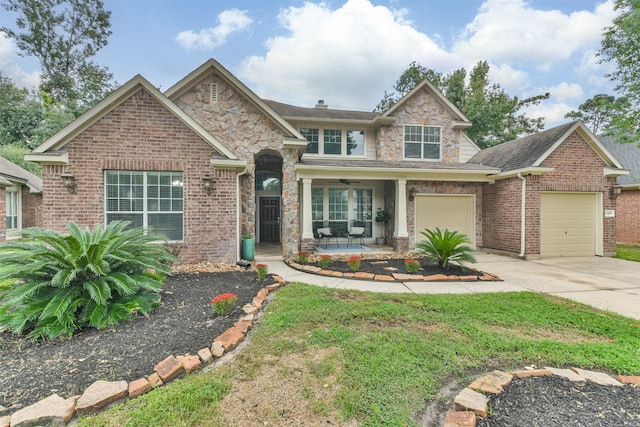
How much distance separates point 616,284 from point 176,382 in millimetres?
8525

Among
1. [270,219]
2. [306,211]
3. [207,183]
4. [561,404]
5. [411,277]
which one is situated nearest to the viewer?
[561,404]

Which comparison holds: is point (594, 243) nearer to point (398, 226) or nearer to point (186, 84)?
point (398, 226)

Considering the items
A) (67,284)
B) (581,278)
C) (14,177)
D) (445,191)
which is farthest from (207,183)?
(14,177)

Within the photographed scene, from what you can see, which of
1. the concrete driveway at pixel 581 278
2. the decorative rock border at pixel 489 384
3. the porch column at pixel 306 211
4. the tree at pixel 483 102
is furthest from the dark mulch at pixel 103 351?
the tree at pixel 483 102

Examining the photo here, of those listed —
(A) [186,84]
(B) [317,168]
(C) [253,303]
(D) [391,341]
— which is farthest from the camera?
(B) [317,168]

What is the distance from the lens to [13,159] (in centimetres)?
1833

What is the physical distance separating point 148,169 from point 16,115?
85.2 feet

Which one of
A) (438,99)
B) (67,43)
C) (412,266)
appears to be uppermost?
(67,43)

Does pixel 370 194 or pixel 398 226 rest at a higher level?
pixel 370 194

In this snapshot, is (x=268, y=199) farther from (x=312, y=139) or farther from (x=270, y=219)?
(x=312, y=139)

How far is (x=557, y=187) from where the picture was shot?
947 centimetres

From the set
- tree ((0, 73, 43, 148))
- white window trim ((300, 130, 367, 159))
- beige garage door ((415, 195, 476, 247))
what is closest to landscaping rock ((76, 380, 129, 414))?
white window trim ((300, 130, 367, 159))

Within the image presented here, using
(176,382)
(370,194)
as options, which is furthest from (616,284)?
(176,382)

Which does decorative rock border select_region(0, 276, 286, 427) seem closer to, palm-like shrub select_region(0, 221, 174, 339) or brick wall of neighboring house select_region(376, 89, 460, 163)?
palm-like shrub select_region(0, 221, 174, 339)
